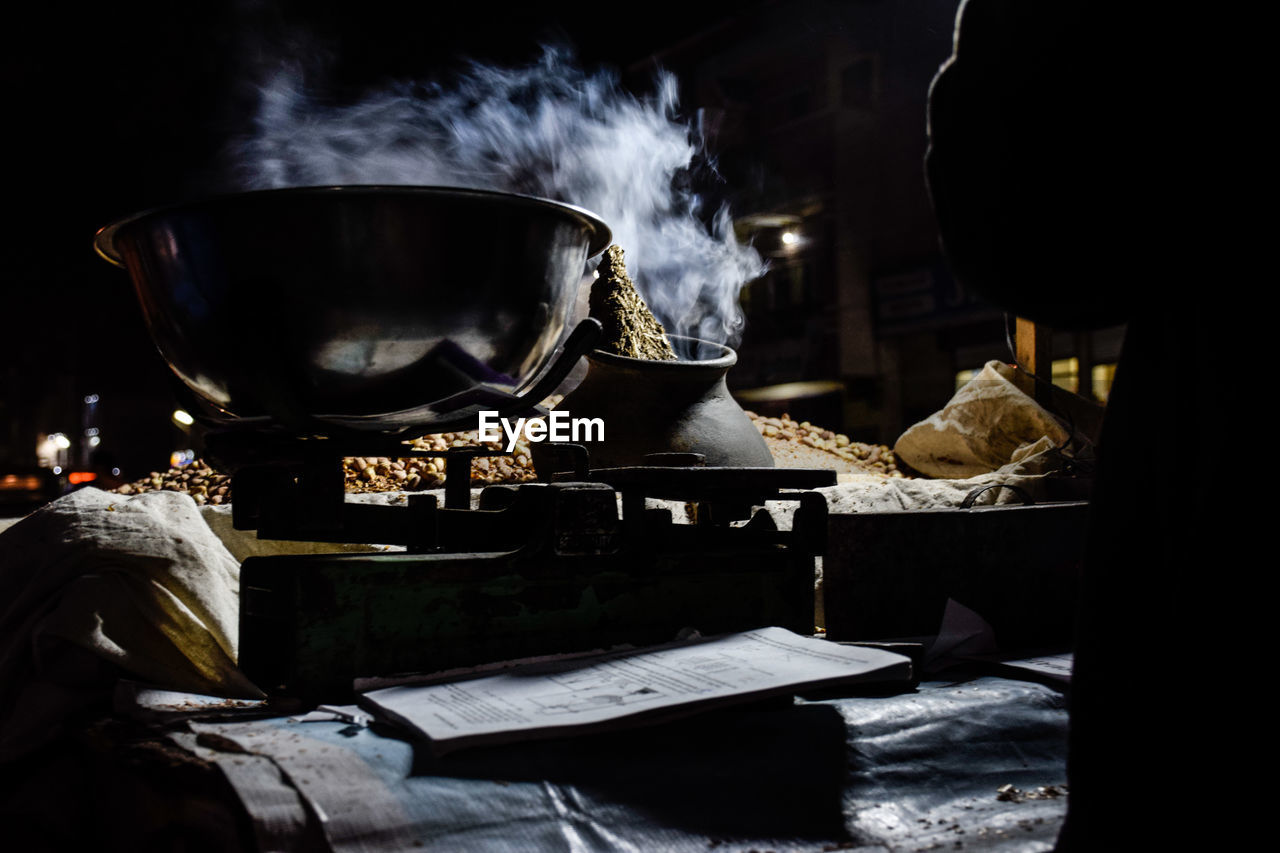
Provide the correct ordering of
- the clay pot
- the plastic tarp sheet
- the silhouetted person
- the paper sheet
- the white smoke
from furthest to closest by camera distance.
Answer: the clay pot, the white smoke, the paper sheet, the plastic tarp sheet, the silhouetted person

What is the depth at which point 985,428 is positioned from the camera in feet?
13.4

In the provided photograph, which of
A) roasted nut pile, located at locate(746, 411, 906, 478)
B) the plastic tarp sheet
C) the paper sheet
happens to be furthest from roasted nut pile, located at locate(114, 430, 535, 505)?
the plastic tarp sheet

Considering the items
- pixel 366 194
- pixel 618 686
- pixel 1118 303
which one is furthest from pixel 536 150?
pixel 1118 303

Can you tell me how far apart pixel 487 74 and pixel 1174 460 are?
4037 millimetres

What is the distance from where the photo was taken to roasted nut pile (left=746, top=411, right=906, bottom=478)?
4910 mm

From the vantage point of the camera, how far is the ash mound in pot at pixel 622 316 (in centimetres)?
365

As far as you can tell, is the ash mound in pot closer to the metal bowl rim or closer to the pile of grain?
the pile of grain

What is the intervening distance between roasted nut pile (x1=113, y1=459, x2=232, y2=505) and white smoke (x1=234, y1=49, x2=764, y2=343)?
57.5 inches

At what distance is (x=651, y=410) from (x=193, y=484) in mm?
2283

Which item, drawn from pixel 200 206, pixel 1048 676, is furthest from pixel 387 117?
pixel 1048 676

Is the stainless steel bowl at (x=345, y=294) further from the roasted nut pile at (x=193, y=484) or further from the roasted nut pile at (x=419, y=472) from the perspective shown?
the roasted nut pile at (x=193, y=484)

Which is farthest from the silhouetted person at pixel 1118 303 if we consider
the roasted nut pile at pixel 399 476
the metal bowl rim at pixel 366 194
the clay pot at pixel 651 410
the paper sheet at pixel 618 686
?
the roasted nut pile at pixel 399 476

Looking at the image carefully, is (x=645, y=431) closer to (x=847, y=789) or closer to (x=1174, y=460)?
(x=847, y=789)

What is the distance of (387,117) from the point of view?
3453 millimetres
